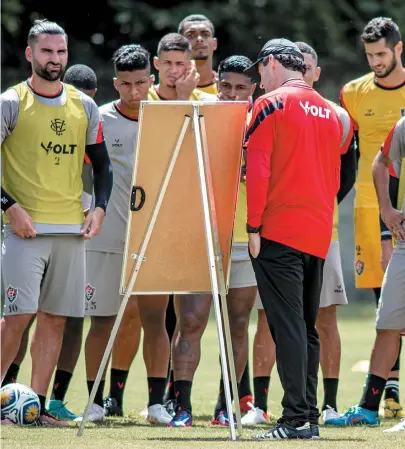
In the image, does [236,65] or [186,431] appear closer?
[186,431]

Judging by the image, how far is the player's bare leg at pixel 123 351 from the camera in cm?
996

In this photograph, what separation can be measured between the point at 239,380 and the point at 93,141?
1990mm

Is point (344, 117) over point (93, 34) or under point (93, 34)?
under

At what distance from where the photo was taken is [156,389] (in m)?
9.47

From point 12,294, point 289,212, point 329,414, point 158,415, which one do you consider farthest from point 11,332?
point 329,414

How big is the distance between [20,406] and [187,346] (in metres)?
1.26

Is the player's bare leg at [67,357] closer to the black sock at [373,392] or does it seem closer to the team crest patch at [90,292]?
the team crest patch at [90,292]

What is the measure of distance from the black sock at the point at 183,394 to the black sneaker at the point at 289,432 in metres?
1.18

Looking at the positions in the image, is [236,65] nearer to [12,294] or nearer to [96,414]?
[12,294]

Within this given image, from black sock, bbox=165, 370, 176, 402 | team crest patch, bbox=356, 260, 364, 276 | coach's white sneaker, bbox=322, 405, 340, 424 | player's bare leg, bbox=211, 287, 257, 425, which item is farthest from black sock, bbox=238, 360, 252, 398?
team crest patch, bbox=356, 260, 364, 276

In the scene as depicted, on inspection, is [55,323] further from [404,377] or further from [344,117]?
[404,377]

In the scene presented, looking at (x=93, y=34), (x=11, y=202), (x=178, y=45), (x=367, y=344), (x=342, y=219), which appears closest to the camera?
(x=11, y=202)

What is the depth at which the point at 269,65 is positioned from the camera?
810 cm

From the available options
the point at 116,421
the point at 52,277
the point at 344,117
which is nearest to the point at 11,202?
the point at 52,277
